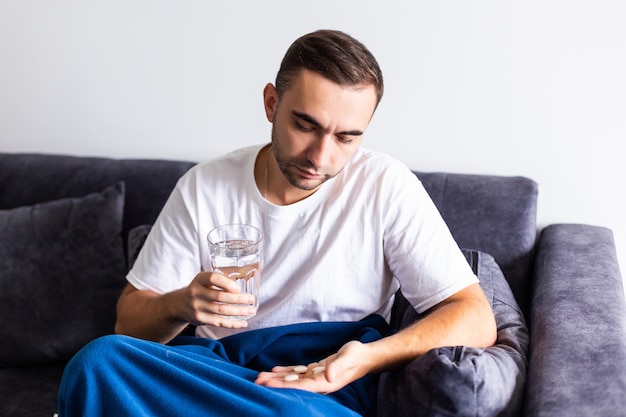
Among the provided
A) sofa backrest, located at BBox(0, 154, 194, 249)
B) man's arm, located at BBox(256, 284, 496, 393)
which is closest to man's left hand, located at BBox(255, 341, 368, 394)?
man's arm, located at BBox(256, 284, 496, 393)

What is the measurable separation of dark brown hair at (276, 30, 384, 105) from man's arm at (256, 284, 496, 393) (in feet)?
1.59

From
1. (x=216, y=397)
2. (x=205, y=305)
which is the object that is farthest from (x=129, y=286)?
(x=216, y=397)

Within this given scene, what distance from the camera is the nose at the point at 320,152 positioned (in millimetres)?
1763

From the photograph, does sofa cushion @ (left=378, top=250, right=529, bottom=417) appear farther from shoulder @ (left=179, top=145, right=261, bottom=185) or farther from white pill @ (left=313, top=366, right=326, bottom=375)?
shoulder @ (left=179, top=145, right=261, bottom=185)

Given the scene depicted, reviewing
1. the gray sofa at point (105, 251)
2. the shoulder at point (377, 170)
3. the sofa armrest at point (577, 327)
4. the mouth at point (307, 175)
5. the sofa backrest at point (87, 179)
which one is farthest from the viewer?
the sofa backrest at point (87, 179)

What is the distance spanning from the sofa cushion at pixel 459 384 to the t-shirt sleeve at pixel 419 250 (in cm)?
17

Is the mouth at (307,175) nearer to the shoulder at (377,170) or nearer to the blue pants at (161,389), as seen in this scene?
the shoulder at (377,170)

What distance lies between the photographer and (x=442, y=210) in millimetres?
2295

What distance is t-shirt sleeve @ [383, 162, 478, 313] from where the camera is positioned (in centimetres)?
184

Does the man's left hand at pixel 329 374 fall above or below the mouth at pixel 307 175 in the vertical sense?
below

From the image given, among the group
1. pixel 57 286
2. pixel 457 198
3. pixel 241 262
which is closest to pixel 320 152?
pixel 241 262

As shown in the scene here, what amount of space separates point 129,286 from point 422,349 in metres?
0.72

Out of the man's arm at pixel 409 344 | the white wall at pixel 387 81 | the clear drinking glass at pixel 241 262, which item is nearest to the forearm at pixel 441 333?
the man's arm at pixel 409 344

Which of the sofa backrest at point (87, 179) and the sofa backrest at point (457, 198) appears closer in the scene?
the sofa backrest at point (457, 198)
